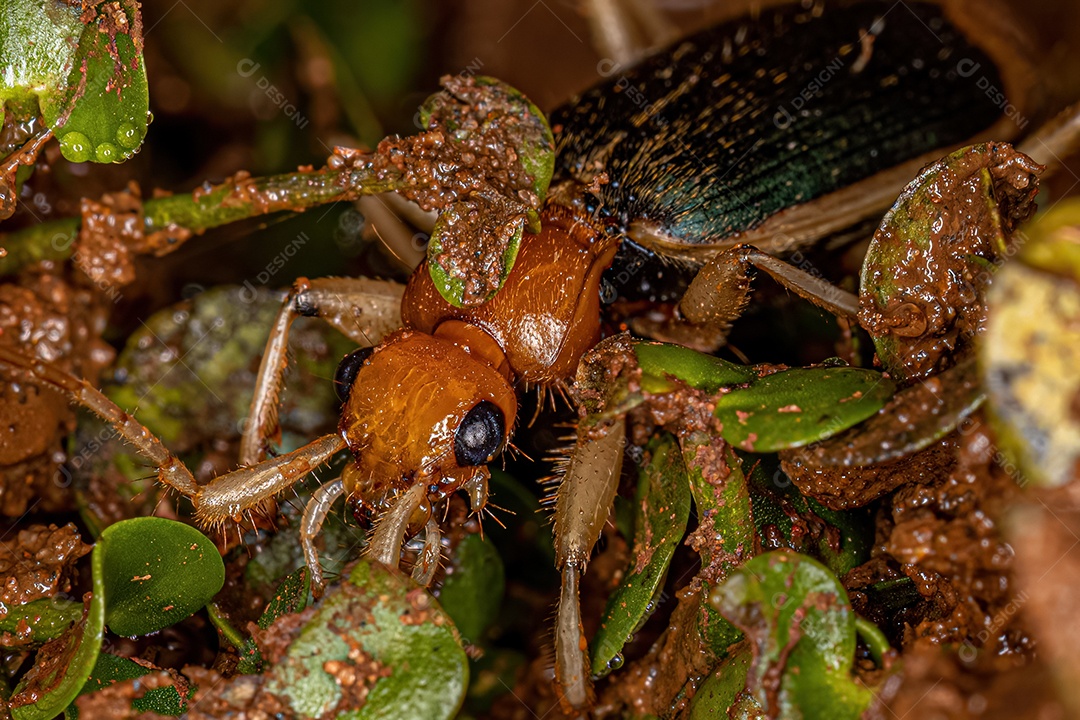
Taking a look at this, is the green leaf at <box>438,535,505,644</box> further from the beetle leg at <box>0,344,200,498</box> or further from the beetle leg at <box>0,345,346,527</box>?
the beetle leg at <box>0,344,200,498</box>

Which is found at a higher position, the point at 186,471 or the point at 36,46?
the point at 36,46

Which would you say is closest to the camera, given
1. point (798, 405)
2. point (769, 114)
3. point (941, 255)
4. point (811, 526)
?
point (798, 405)

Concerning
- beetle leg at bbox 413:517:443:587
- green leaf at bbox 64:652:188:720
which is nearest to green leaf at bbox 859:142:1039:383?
beetle leg at bbox 413:517:443:587

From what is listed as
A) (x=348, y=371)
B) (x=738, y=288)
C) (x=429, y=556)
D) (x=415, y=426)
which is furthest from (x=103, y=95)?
(x=738, y=288)

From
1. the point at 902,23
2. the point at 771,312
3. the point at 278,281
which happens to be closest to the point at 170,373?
the point at 278,281

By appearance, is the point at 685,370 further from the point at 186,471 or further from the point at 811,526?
the point at 186,471
